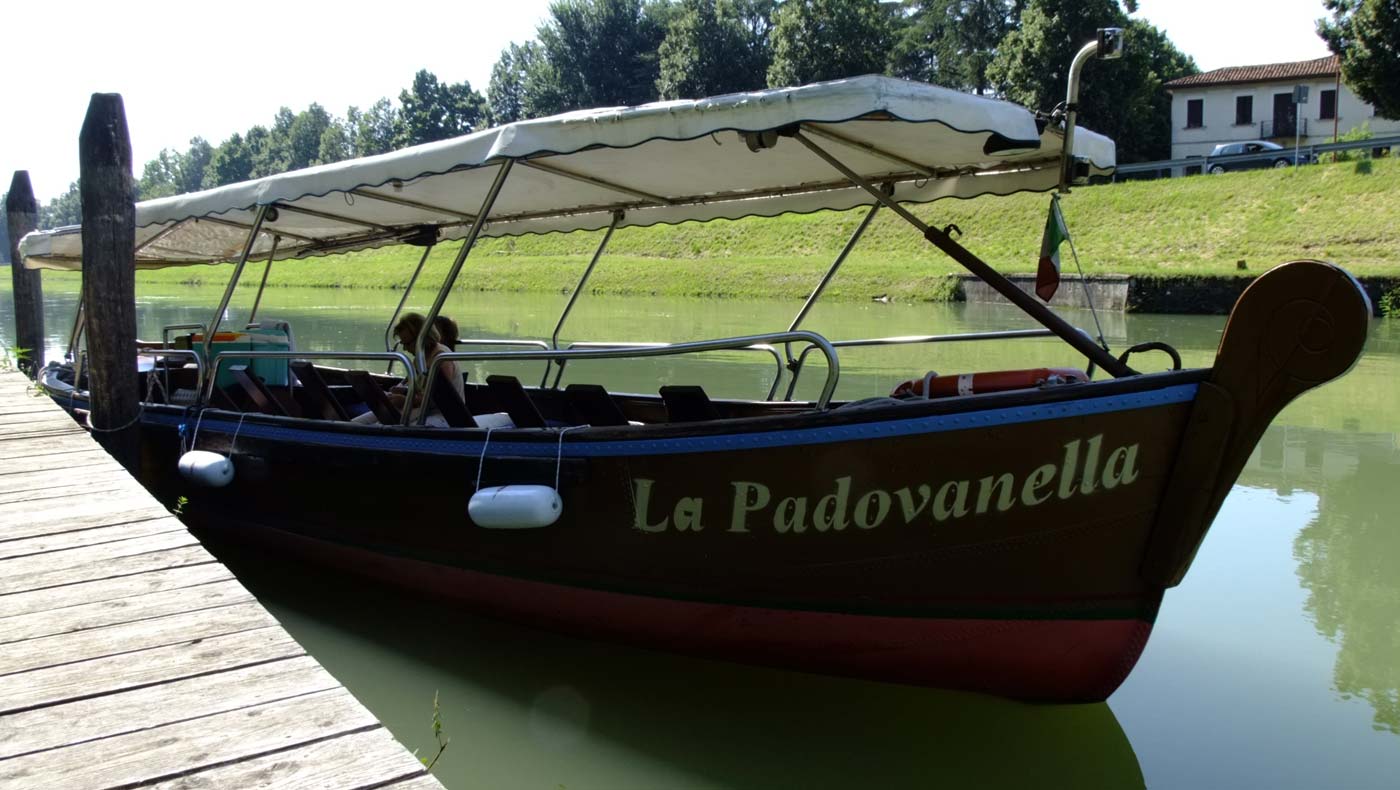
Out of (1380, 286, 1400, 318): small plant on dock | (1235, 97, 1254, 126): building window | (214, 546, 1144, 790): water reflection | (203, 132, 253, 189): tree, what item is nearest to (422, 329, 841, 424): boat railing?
(214, 546, 1144, 790): water reflection

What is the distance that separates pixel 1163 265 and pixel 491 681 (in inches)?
955

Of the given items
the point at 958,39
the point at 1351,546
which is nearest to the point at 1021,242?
the point at 1351,546

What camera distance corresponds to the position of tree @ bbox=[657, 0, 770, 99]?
63094 mm

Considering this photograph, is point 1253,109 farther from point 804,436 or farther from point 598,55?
point 804,436

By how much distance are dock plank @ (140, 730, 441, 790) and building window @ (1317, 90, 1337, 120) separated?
5282cm

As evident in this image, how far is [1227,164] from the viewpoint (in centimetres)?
3509

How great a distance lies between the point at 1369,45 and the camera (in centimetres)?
3106

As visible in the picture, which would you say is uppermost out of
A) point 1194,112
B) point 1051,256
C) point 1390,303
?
point 1194,112

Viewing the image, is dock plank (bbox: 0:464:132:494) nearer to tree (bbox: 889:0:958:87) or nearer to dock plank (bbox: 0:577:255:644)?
dock plank (bbox: 0:577:255:644)

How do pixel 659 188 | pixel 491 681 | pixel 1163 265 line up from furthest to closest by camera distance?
pixel 1163 265
pixel 659 188
pixel 491 681

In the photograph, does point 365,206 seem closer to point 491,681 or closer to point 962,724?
point 491,681

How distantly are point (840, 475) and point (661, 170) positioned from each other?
103 inches

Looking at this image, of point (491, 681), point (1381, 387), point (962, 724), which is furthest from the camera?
point (1381, 387)

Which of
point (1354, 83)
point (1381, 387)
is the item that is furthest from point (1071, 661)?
point (1354, 83)
